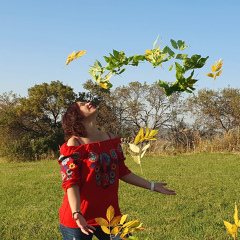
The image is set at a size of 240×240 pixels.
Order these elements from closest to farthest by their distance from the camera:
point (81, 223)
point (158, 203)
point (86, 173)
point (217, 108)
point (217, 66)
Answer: point (217, 66) → point (81, 223) → point (86, 173) → point (158, 203) → point (217, 108)

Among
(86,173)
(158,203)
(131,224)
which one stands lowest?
(158,203)

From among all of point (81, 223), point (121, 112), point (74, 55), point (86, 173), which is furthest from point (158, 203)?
point (121, 112)

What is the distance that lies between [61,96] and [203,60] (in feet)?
44.2

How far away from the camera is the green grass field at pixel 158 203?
3801 millimetres

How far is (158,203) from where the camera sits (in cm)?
495

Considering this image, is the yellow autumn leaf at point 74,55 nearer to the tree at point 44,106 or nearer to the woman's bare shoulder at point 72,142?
the woman's bare shoulder at point 72,142

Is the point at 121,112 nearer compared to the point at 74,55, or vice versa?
the point at 74,55

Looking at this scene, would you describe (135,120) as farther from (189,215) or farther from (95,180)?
(95,180)

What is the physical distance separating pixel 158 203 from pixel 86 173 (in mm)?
3296

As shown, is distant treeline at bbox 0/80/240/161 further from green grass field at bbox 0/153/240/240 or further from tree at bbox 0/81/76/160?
green grass field at bbox 0/153/240/240

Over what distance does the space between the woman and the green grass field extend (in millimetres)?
1828

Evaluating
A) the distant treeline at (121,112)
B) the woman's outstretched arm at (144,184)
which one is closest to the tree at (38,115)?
the distant treeline at (121,112)

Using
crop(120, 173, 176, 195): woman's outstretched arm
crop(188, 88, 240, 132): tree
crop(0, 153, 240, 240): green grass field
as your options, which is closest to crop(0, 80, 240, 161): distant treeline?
crop(188, 88, 240, 132): tree

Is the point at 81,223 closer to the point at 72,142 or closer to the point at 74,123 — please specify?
the point at 72,142
